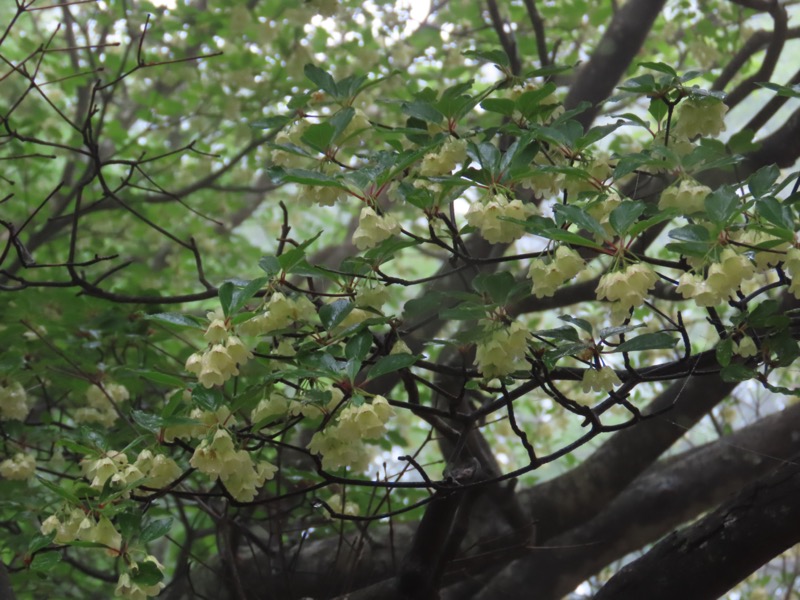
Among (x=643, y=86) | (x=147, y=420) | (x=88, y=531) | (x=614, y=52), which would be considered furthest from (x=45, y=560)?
(x=614, y=52)

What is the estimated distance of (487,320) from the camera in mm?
1275

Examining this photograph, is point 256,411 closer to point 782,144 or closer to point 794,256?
point 794,256

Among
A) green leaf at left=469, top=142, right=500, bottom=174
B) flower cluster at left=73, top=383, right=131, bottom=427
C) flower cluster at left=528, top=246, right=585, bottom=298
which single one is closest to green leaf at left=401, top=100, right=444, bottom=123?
green leaf at left=469, top=142, right=500, bottom=174

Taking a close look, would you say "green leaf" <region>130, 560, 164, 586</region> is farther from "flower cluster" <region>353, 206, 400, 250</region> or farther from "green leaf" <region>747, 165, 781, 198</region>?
"green leaf" <region>747, 165, 781, 198</region>

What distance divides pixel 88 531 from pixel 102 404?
41.1 inches

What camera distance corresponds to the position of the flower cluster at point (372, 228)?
128 cm

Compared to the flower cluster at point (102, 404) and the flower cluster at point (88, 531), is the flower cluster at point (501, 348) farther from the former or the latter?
the flower cluster at point (102, 404)

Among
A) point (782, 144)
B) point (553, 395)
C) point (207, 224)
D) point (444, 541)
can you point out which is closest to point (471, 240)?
point (782, 144)

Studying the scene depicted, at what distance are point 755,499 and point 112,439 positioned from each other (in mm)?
1215

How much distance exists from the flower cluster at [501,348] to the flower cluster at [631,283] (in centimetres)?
15

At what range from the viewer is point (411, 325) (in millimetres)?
2678

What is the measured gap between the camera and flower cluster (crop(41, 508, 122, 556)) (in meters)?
1.22

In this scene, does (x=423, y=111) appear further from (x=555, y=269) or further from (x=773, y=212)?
(x=773, y=212)

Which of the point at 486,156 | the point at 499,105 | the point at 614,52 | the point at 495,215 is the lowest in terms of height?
the point at 495,215
